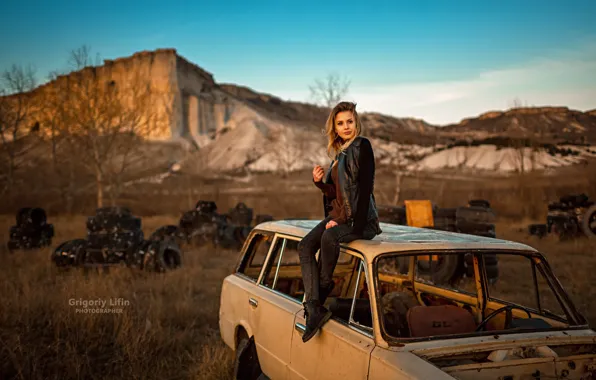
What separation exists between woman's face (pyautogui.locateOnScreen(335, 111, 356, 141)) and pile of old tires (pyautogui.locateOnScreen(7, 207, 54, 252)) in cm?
1340

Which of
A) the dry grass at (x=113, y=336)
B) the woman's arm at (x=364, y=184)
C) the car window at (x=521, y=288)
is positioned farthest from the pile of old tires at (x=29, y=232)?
the woman's arm at (x=364, y=184)

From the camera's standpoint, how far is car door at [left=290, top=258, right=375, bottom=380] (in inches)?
104

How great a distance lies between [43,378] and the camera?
4633mm

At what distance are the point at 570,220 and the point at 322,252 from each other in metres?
14.3

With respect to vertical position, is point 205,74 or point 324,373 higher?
point 205,74

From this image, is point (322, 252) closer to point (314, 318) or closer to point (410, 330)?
point (314, 318)

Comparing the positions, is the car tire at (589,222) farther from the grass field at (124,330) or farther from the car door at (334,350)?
the car door at (334,350)

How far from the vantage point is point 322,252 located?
318 cm

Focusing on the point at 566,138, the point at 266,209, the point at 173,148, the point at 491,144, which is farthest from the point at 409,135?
the point at 266,209

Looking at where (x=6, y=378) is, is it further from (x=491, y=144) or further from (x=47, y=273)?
(x=491, y=144)

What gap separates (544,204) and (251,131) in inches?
2921

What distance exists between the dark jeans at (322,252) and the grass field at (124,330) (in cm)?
204

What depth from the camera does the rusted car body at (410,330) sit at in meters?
2.51

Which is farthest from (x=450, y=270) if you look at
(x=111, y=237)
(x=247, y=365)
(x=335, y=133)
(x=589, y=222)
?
(x=589, y=222)
